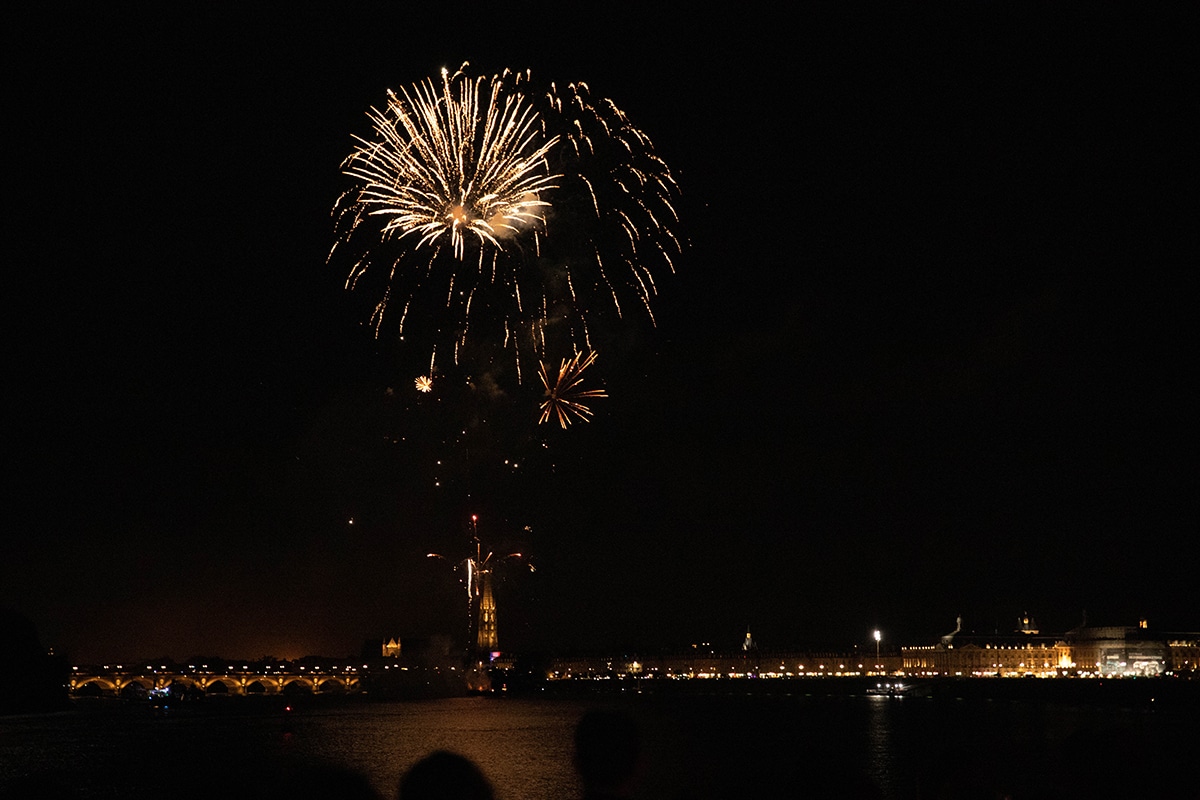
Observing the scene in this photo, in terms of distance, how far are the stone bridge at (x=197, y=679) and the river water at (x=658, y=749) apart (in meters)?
62.1

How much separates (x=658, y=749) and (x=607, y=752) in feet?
200

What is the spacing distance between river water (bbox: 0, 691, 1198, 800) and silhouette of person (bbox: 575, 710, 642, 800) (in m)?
0.83

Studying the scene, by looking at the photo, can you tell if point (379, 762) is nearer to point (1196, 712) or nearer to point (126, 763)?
point (126, 763)

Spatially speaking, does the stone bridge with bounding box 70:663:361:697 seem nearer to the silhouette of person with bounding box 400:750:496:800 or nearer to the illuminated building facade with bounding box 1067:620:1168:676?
the illuminated building facade with bounding box 1067:620:1168:676

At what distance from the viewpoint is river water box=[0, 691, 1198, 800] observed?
784cm

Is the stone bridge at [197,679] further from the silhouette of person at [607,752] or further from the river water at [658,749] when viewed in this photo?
the silhouette of person at [607,752]

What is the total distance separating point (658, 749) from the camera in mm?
65875

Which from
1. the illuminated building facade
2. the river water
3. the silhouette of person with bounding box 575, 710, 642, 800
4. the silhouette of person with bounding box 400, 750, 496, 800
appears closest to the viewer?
the silhouette of person with bounding box 400, 750, 496, 800

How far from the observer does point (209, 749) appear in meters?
69.2

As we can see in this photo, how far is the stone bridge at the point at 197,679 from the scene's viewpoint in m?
181

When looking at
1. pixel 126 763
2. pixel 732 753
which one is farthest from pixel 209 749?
pixel 732 753

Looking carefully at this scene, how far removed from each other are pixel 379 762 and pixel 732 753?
54.1 ft

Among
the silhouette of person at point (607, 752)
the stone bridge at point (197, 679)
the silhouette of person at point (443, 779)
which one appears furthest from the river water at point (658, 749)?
the stone bridge at point (197, 679)

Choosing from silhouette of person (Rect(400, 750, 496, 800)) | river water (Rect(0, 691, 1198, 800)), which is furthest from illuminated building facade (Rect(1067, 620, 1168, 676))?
silhouette of person (Rect(400, 750, 496, 800))
